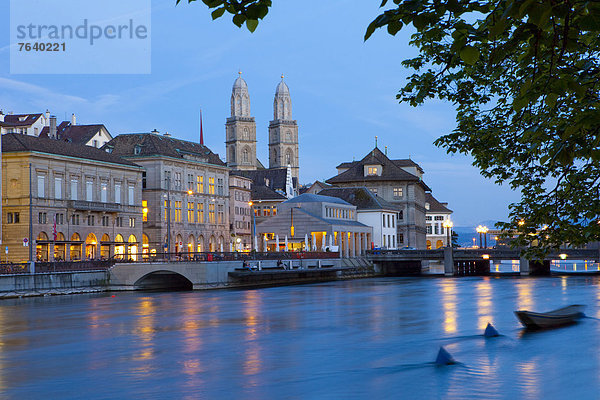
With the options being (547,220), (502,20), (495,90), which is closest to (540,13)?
(502,20)

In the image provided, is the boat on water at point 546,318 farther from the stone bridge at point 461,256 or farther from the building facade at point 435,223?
the building facade at point 435,223

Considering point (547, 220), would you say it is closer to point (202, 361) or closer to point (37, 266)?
point (202, 361)

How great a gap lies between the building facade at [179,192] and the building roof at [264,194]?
24882mm

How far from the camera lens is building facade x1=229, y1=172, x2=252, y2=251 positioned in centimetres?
12228

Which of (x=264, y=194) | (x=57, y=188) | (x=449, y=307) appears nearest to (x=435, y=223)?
(x=264, y=194)

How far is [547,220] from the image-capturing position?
1355 centimetres

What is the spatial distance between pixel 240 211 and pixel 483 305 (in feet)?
265

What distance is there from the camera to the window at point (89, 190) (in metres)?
83.8

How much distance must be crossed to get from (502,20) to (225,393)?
17.6 metres

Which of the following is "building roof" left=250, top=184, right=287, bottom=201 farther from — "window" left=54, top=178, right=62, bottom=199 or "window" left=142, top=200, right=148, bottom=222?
"window" left=54, top=178, right=62, bottom=199

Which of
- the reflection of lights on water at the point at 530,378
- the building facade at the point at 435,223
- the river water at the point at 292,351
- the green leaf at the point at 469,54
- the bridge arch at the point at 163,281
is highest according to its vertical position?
the building facade at the point at 435,223

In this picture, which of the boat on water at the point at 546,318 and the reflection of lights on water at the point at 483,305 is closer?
the boat on water at the point at 546,318

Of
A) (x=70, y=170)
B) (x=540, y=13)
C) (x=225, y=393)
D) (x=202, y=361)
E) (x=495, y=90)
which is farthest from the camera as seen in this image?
(x=70, y=170)

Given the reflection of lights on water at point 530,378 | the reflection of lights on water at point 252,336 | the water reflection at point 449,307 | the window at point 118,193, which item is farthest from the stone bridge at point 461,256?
the reflection of lights on water at point 530,378
